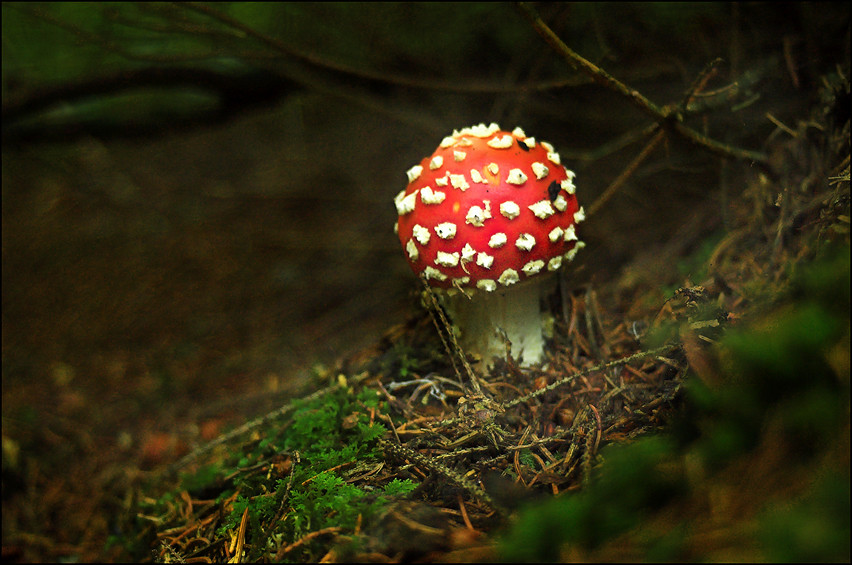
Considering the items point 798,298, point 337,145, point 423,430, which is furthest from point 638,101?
point 337,145

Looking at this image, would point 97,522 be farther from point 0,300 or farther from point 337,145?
point 337,145

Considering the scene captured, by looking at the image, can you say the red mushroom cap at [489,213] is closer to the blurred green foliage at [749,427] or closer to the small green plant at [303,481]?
the small green plant at [303,481]

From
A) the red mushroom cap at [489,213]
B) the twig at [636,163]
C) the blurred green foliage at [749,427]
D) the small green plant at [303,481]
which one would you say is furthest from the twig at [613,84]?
the small green plant at [303,481]

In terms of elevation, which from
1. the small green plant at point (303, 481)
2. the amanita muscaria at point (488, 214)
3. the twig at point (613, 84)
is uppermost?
the twig at point (613, 84)

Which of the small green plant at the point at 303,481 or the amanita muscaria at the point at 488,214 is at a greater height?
the amanita muscaria at the point at 488,214

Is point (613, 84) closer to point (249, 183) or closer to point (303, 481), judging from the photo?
point (303, 481)

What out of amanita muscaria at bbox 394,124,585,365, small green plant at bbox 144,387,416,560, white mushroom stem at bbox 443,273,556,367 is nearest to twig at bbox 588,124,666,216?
amanita muscaria at bbox 394,124,585,365

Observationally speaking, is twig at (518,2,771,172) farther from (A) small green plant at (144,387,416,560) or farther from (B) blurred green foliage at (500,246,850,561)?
(A) small green plant at (144,387,416,560)
